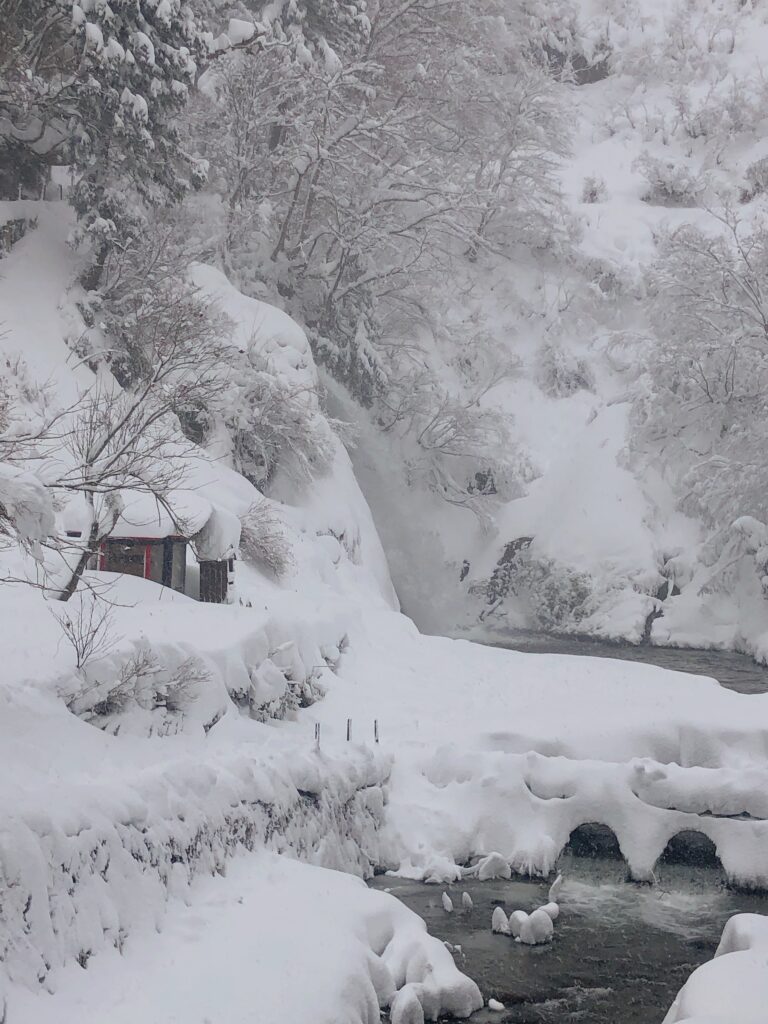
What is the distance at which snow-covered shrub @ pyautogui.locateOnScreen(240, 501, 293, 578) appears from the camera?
826 inches

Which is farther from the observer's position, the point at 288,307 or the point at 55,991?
the point at 288,307

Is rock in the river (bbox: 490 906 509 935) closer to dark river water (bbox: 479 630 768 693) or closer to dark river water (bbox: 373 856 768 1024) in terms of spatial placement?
dark river water (bbox: 373 856 768 1024)

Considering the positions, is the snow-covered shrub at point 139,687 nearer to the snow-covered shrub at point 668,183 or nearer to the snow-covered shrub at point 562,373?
the snow-covered shrub at point 562,373

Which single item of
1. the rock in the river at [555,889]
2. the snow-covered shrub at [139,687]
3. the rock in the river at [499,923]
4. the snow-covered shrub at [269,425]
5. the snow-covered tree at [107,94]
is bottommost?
the rock in the river at [555,889]

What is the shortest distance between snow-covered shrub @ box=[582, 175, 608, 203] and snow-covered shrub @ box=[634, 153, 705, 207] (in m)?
1.71

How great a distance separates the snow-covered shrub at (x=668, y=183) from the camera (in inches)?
1649

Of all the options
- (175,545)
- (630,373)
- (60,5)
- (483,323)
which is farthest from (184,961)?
(483,323)

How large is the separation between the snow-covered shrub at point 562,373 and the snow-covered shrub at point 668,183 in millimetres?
10101

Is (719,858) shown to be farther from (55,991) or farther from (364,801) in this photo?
(55,991)

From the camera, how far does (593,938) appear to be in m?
10.5

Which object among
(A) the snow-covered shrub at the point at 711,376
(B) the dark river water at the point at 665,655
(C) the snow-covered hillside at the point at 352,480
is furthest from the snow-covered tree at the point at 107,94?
(B) the dark river water at the point at 665,655

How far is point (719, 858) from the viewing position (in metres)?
12.7

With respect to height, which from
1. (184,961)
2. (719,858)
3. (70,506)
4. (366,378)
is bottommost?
(719,858)

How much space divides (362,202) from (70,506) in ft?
59.9
